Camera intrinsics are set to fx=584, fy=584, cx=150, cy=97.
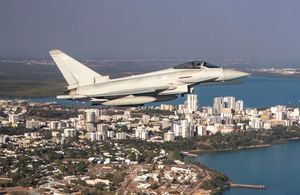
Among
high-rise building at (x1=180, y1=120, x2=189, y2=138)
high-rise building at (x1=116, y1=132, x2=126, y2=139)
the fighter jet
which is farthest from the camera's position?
high-rise building at (x1=180, y1=120, x2=189, y2=138)

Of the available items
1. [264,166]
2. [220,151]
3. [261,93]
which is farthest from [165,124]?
[261,93]

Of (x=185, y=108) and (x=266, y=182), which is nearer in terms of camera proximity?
(x=266, y=182)

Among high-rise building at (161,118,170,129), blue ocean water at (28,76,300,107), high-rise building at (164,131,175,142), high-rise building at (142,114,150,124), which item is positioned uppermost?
blue ocean water at (28,76,300,107)

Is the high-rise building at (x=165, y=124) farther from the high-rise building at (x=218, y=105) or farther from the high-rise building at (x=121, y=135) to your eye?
the high-rise building at (x=218, y=105)

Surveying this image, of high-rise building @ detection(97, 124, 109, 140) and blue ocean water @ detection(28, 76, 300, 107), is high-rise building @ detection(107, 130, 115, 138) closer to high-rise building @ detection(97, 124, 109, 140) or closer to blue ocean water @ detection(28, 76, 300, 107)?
high-rise building @ detection(97, 124, 109, 140)

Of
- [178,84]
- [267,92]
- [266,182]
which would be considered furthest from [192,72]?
[267,92]

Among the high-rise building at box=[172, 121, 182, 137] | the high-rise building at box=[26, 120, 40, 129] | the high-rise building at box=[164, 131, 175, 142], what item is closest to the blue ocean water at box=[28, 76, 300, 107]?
the high-rise building at box=[26, 120, 40, 129]

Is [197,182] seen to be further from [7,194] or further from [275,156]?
[275,156]
